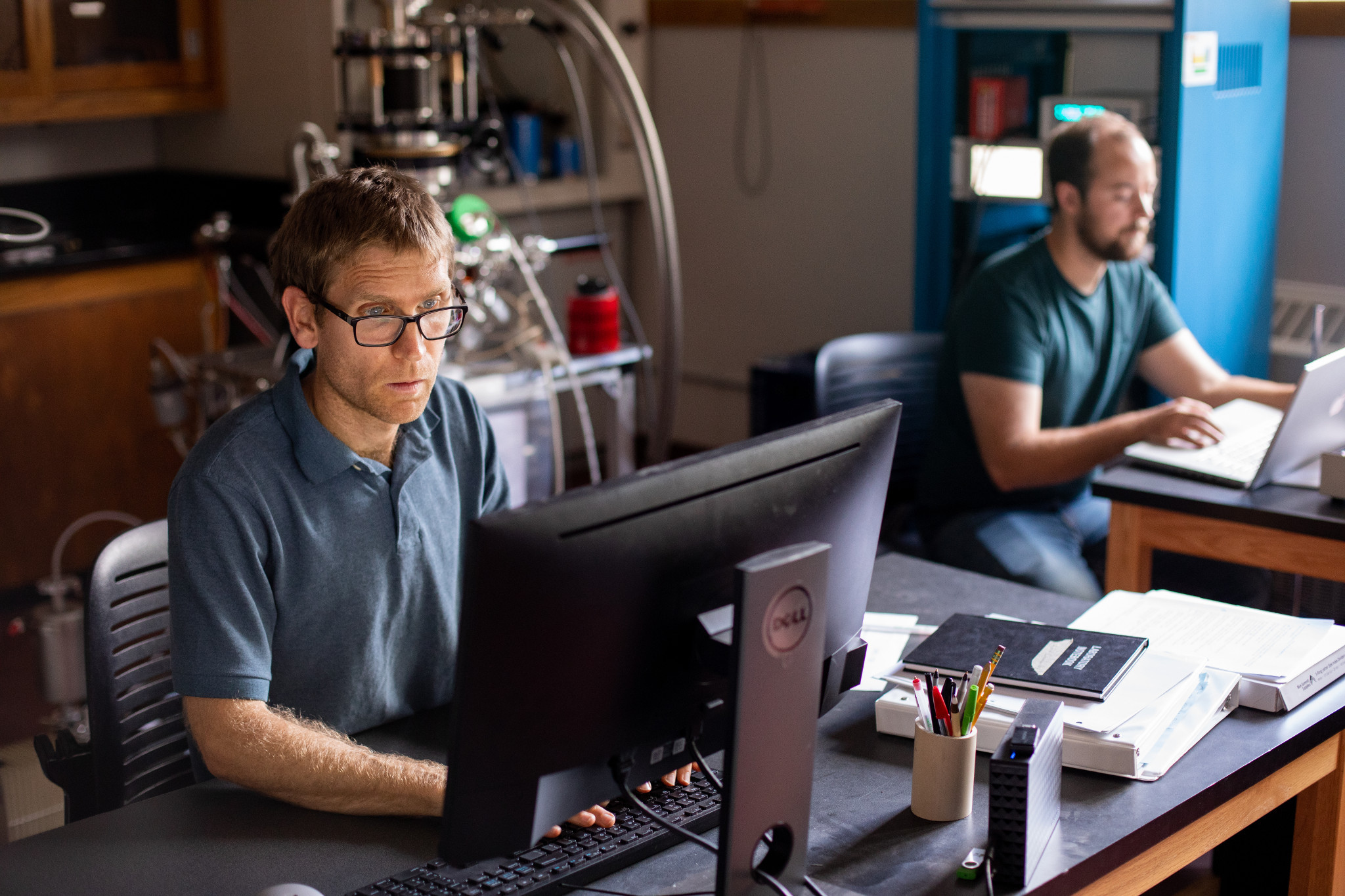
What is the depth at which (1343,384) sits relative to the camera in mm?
2156

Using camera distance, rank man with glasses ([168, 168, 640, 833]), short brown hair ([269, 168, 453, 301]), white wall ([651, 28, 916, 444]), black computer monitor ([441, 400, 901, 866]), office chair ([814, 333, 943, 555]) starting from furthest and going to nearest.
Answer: white wall ([651, 28, 916, 444]), office chair ([814, 333, 943, 555]), short brown hair ([269, 168, 453, 301]), man with glasses ([168, 168, 640, 833]), black computer monitor ([441, 400, 901, 866])

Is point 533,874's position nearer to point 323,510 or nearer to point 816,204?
point 323,510

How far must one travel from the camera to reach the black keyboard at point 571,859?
3.78 feet

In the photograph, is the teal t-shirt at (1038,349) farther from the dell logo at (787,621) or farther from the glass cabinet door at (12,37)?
the glass cabinet door at (12,37)

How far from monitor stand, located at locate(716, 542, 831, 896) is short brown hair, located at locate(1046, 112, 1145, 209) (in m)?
1.72

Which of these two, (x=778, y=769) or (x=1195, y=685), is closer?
(x=778, y=769)

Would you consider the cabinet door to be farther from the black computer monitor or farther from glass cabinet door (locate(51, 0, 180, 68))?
the black computer monitor

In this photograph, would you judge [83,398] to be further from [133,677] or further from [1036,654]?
[1036,654]

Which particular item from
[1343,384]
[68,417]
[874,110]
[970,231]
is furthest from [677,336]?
[68,417]

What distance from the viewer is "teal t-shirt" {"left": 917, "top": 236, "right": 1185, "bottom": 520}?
250 centimetres

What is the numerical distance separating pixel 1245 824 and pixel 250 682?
37.6 inches

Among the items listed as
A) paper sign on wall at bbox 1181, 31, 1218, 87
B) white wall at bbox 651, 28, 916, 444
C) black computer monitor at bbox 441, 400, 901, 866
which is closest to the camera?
black computer monitor at bbox 441, 400, 901, 866

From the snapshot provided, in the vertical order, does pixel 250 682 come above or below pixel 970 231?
below

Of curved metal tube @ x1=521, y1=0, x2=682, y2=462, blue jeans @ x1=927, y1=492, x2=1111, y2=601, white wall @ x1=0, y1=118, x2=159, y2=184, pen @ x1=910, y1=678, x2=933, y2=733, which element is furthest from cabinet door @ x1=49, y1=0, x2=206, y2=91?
pen @ x1=910, y1=678, x2=933, y2=733
